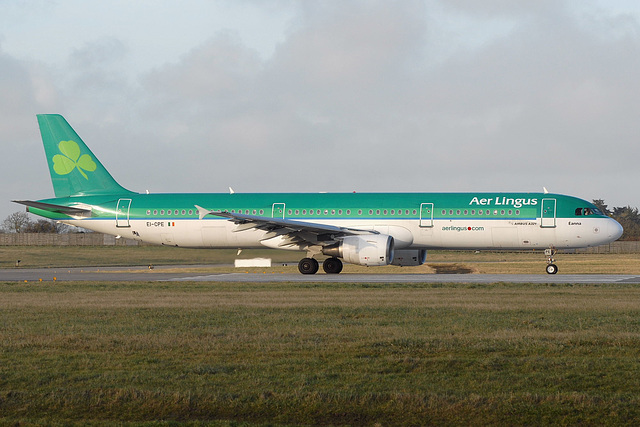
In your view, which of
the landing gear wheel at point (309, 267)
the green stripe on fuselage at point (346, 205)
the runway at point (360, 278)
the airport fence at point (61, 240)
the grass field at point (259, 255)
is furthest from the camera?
the airport fence at point (61, 240)

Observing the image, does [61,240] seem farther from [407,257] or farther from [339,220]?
[407,257]

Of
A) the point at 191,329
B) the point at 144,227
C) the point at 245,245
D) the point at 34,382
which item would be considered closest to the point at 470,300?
the point at 191,329

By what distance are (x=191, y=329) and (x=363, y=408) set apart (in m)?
6.26

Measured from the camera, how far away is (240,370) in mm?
9242

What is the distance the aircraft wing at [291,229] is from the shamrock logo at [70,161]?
7614mm

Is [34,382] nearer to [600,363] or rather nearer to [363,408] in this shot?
[363,408]

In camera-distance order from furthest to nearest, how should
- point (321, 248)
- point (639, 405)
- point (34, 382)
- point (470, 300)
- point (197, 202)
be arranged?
point (197, 202) → point (321, 248) → point (470, 300) → point (34, 382) → point (639, 405)

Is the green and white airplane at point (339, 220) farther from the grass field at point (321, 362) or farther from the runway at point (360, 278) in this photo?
the grass field at point (321, 362)

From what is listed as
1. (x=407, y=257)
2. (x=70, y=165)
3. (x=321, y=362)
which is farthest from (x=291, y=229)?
(x=321, y=362)

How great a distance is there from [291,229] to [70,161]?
1303cm

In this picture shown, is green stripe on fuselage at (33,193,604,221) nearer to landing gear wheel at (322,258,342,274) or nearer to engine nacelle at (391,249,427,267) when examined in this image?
engine nacelle at (391,249,427,267)

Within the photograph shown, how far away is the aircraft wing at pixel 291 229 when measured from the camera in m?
30.7

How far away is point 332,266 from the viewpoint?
111 ft

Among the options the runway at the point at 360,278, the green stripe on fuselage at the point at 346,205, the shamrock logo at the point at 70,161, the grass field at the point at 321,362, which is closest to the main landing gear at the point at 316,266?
the runway at the point at 360,278
